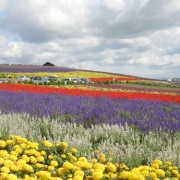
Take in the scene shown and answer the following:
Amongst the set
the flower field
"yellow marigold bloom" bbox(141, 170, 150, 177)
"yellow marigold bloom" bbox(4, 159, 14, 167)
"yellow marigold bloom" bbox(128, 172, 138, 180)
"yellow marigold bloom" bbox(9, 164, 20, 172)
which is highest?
"yellow marigold bloom" bbox(128, 172, 138, 180)

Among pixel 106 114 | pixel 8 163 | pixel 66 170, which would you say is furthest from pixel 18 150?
pixel 106 114

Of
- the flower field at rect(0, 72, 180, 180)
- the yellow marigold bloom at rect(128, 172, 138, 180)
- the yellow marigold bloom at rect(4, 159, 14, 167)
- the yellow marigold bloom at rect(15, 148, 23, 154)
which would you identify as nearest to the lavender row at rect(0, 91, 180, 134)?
the flower field at rect(0, 72, 180, 180)

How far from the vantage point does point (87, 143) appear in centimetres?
560

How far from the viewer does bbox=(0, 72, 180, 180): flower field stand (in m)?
3.62

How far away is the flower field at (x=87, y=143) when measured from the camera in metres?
3.62

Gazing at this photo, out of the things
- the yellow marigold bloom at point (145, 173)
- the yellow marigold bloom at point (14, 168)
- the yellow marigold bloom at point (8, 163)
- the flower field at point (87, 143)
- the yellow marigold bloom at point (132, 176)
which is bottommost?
the flower field at point (87, 143)

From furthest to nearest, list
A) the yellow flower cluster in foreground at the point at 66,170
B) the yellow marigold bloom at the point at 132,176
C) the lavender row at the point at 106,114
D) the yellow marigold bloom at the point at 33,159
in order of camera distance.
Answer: the lavender row at the point at 106,114 → the yellow marigold bloom at the point at 33,159 → the yellow flower cluster in foreground at the point at 66,170 → the yellow marigold bloom at the point at 132,176

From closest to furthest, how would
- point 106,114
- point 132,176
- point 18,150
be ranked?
point 132,176 → point 18,150 → point 106,114

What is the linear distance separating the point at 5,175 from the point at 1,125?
3.66 metres

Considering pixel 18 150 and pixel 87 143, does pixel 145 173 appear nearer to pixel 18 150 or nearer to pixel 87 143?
pixel 18 150

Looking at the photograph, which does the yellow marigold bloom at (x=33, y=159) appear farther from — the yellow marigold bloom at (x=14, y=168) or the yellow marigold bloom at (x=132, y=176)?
the yellow marigold bloom at (x=132, y=176)

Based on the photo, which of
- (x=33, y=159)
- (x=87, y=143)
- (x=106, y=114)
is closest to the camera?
(x=33, y=159)

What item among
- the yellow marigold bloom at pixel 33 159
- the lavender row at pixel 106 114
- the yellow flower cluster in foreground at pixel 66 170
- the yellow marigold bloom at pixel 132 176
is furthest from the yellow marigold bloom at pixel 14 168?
the lavender row at pixel 106 114

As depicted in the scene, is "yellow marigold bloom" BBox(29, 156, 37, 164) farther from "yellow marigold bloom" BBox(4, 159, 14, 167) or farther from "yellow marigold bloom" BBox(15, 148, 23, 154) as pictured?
"yellow marigold bloom" BBox(4, 159, 14, 167)
